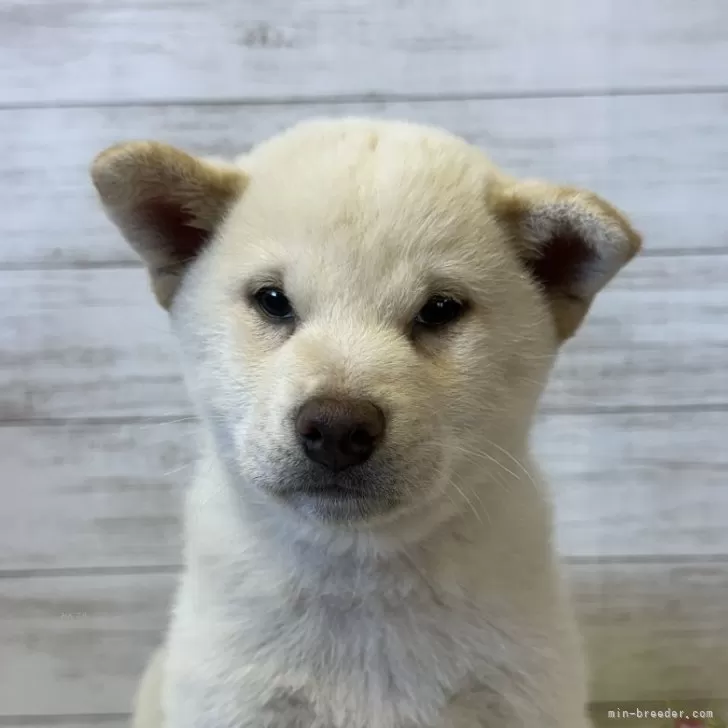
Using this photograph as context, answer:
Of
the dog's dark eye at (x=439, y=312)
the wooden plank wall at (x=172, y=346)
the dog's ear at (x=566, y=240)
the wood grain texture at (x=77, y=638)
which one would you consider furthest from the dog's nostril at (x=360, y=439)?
the wood grain texture at (x=77, y=638)

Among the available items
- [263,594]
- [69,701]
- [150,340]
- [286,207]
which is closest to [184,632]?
[263,594]

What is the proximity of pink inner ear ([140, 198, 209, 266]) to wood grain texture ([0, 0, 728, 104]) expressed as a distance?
0.56m

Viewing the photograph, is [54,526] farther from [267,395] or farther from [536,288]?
[536,288]

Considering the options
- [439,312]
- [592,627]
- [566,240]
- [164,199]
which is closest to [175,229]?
[164,199]

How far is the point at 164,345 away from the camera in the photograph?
5.02 feet

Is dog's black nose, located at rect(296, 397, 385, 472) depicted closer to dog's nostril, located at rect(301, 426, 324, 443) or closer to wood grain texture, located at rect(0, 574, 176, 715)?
dog's nostril, located at rect(301, 426, 324, 443)

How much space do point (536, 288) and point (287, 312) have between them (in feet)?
0.92

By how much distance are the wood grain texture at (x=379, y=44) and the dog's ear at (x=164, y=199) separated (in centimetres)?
56

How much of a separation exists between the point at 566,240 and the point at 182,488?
895 millimetres

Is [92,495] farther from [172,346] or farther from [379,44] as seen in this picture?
[379,44]

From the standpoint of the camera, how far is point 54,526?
5.17 ft

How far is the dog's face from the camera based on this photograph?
2.72 ft

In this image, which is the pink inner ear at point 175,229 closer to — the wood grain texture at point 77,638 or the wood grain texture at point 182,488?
the wood grain texture at point 182,488

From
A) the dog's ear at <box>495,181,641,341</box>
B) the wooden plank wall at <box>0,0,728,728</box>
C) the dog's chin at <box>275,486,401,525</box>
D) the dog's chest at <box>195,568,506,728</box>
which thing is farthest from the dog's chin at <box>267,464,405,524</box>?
the wooden plank wall at <box>0,0,728,728</box>
